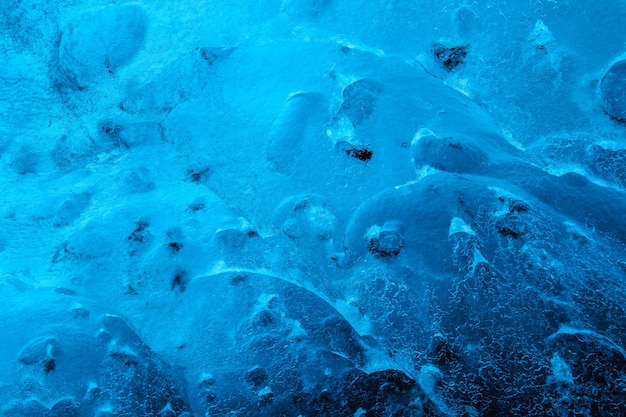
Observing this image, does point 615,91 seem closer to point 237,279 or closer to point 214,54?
point 237,279

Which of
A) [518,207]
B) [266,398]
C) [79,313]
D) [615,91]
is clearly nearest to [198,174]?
[79,313]

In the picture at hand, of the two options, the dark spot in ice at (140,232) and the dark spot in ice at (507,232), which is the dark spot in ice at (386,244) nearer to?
the dark spot in ice at (507,232)

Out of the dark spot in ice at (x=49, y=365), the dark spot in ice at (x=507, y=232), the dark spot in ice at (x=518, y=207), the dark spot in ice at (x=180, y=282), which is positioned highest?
the dark spot in ice at (x=518, y=207)

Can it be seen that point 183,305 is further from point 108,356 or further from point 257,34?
point 257,34

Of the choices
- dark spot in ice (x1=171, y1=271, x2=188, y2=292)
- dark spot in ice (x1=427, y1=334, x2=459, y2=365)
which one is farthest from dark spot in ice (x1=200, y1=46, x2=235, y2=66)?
dark spot in ice (x1=427, y1=334, x2=459, y2=365)

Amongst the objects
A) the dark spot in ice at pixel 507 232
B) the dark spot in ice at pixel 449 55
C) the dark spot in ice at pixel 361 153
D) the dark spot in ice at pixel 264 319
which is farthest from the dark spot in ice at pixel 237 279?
the dark spot in ice at pixel 449 55

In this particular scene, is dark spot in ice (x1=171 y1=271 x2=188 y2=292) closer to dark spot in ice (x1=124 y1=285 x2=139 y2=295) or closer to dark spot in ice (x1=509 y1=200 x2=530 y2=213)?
dark spot in ice (x1=124 y1=285 x2=139 y2=295)
